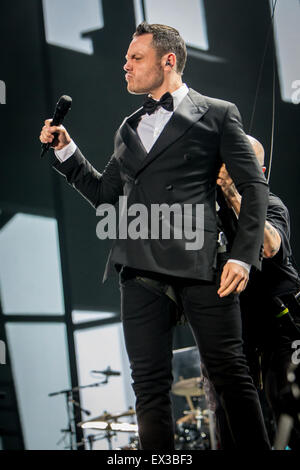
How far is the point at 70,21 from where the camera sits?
5.43 metres

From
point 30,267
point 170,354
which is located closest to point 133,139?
point 170,354

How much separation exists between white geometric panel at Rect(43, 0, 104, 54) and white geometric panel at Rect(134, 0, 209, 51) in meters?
0.47

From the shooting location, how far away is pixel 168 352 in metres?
1.54

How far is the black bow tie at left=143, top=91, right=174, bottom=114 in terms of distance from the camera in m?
1.70

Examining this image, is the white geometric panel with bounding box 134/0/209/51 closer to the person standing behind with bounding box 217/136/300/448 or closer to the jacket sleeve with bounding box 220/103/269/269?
the person standing behind with bounding box 217/136/300/448

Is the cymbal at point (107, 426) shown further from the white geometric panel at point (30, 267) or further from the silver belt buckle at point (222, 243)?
the silver belt buckle at point (222, 243)

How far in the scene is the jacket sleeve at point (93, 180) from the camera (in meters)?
1.82

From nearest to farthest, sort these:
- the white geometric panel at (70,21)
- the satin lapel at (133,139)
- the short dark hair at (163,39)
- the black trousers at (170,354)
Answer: the black trousers at (170,354) < the satin lapel at (133,139) < the short dark hair at (163,39) < the white geometric panel at (70,21)

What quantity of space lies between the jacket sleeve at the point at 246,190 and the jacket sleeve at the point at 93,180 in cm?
39

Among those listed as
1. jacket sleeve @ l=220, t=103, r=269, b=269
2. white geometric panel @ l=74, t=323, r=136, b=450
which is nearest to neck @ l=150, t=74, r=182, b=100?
jacket sleeve @ l=220, t=103, r=269, b=269

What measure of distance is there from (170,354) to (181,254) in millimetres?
279

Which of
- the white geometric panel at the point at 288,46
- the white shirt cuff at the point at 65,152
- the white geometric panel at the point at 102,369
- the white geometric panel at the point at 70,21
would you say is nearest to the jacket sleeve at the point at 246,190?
the white shirt cuff at the point at 65,152
